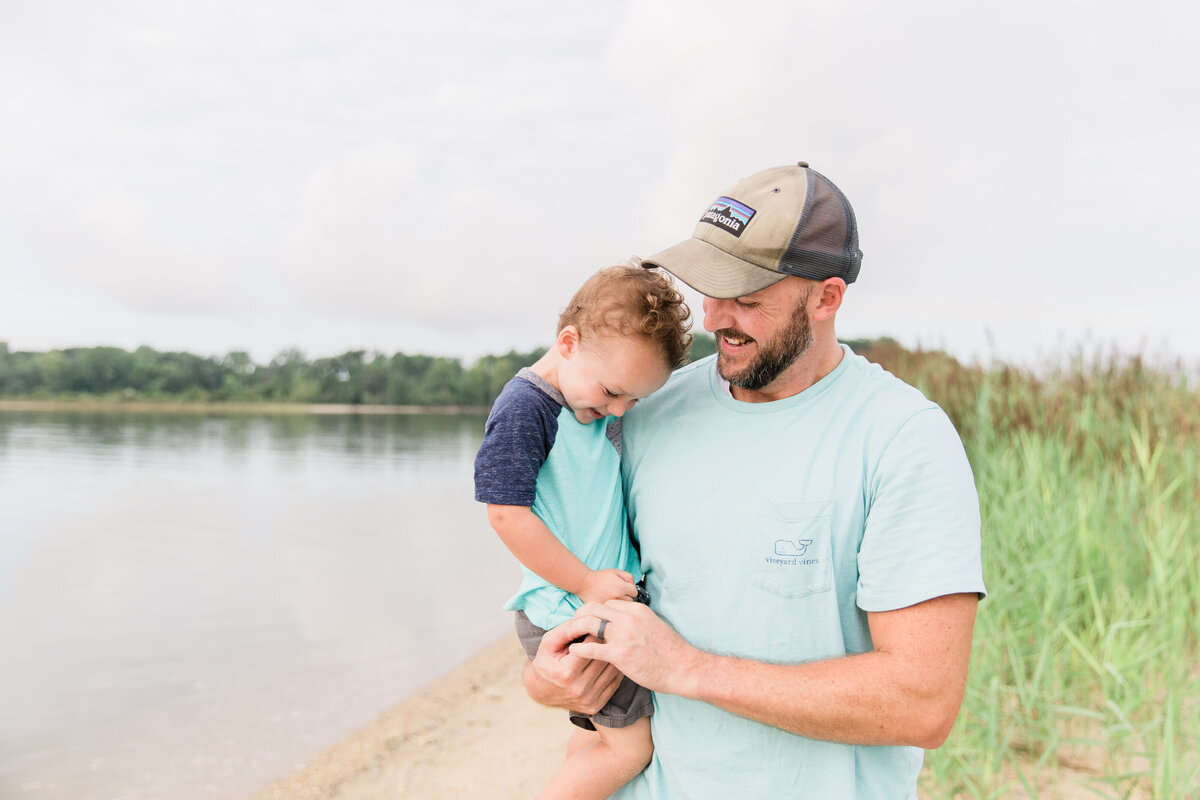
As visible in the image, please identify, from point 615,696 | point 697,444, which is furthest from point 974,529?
point 615,696

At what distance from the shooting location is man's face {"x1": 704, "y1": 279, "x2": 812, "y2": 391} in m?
1.58

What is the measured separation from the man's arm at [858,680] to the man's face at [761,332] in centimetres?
51

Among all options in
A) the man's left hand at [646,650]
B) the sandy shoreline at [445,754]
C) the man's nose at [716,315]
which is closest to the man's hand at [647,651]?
the man's left hand at [646,650]

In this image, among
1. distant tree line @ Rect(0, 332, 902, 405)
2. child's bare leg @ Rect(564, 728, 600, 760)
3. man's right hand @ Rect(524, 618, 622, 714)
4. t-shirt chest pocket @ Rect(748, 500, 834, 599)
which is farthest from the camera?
distant tree line @ Rect(0, 332, 902, 405)

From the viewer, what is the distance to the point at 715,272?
163 centimetres

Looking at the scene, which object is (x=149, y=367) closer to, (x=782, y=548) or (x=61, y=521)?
(x=61, y=521)

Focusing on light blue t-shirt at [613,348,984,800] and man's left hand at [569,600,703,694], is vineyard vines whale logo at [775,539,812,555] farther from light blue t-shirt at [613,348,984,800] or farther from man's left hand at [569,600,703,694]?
man's left hand at [569,600,703,694]

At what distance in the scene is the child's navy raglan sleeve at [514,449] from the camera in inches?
65.3

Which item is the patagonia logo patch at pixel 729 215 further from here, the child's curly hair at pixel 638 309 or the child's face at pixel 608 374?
the child's face at pixel 608 374

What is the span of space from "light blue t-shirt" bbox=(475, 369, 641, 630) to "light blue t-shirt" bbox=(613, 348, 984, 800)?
0.15m

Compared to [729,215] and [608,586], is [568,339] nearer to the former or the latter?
[729,215]

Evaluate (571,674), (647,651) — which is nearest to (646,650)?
(647,651)

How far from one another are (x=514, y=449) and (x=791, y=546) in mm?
606

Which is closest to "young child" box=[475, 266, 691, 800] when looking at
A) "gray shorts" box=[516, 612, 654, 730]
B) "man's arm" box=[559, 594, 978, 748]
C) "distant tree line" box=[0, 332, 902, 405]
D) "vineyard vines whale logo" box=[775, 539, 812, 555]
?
"gray shorts" box=[516, 612, 654, 730]
